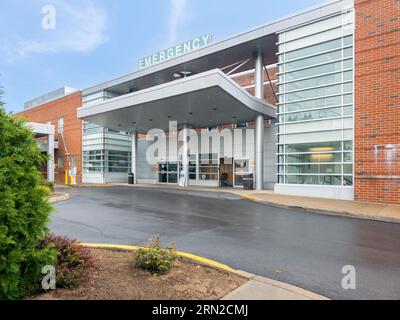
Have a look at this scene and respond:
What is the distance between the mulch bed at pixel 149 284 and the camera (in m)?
3.43

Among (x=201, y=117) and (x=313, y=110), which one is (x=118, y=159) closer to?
(x=201, y=117)

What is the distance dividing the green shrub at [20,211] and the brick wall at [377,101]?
522 inches

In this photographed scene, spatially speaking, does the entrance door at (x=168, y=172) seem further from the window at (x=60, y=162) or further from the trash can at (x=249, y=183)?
the window at (x=60, y=162)

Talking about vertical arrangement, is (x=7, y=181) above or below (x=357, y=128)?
below

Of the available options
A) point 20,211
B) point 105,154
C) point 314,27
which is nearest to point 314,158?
point 314,27

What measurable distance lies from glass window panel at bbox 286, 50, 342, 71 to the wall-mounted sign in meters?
8.24

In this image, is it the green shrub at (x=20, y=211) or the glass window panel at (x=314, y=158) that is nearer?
the green shrub at (x=20, y=211)

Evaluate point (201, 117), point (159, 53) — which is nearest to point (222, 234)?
point (201, 117)

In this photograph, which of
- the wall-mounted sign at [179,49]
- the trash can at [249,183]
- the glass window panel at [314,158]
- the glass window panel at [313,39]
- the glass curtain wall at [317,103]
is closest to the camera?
the glass curtain wall at [317,103]

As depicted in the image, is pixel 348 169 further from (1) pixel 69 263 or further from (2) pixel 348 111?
(1) pixel 69 263

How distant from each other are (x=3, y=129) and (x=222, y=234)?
5346 mm

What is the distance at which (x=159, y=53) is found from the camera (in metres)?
26.7

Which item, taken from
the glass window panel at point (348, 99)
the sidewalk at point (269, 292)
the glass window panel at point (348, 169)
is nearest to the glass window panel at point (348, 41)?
the glass window panel at point (348, 99)
